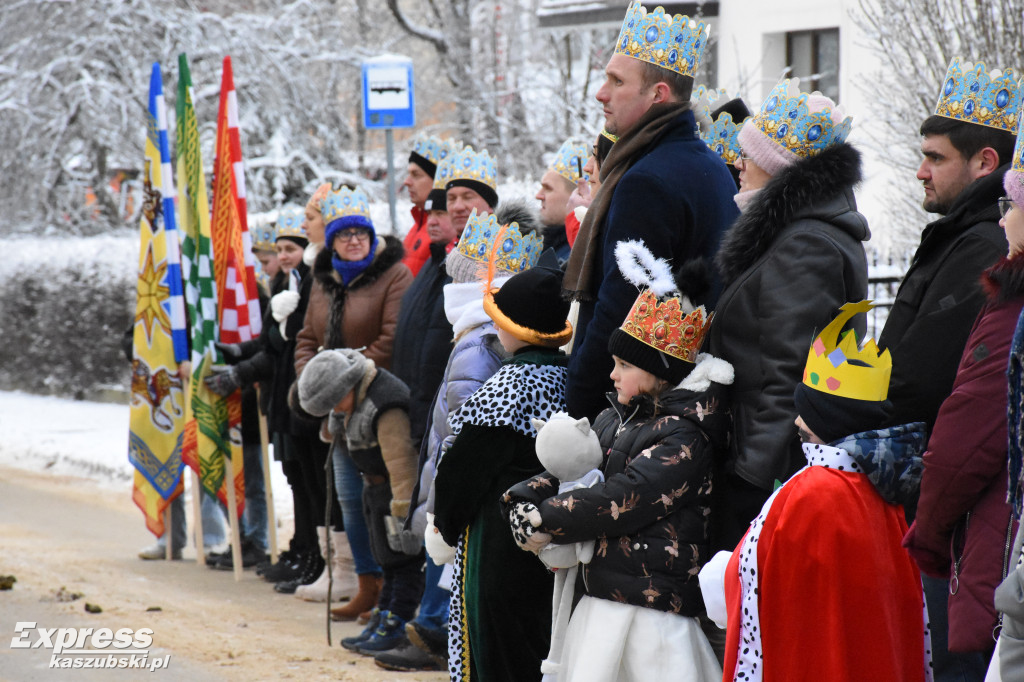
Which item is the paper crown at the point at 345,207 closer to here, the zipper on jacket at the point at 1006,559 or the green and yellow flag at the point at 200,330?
the green and yellow flag at the point at 200,330

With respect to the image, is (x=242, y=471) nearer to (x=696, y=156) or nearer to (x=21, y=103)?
(x=696, y=156)

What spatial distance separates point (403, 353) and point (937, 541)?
3.77 metres

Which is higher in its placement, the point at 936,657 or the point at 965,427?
the point at 965,427

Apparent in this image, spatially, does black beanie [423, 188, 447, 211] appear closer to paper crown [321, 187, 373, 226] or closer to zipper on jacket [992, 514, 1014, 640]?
paper crown [321, 187, 373, 226]

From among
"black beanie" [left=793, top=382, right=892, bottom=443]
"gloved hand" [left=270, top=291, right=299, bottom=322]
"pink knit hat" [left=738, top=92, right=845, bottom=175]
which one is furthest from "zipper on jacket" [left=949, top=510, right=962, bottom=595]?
"gloved hand" [left=270, top=291, right=299, bottom=322]

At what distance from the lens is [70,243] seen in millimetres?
16297

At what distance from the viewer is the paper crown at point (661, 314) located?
358cm

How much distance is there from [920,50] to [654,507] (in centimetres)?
679

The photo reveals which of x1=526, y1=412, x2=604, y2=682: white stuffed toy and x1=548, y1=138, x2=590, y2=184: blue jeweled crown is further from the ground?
x1=548, y1=138, x2=590, y2=184: blue jeweled crown

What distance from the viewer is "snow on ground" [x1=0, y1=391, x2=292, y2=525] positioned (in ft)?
36.9

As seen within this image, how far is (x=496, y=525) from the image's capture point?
407 cm

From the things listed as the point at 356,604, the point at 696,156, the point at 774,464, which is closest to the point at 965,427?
the point at 774,464

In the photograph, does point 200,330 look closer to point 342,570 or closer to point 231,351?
point 231,351

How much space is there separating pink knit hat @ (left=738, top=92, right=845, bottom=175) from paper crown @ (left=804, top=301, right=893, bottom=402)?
747mm
